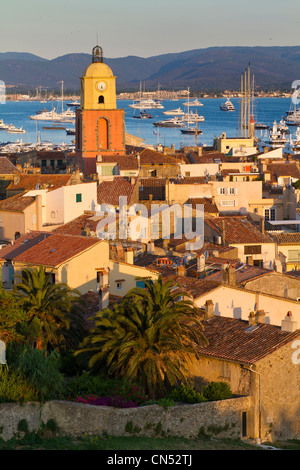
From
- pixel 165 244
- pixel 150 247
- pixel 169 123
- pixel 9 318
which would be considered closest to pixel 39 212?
pixel 165 244

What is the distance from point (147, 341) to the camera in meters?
18.3

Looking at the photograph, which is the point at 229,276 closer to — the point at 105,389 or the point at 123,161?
the point at 105,389

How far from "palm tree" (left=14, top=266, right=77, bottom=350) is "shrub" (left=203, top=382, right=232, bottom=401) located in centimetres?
347

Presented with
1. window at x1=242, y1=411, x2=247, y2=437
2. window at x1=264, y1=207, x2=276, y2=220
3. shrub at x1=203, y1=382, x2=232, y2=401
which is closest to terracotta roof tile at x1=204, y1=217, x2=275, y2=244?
window at x1=264, y1=207, x2=276, y2=220

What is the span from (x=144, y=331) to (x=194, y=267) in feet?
28.9

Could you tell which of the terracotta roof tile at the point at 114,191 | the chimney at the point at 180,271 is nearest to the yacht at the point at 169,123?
the terracotta roof tile at the point at 114,191

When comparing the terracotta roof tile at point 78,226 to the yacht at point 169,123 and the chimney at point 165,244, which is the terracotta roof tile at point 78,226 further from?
the yacht at point 169,123

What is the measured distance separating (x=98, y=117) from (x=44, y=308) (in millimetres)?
34832

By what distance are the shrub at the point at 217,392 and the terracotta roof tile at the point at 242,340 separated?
1.99 feet

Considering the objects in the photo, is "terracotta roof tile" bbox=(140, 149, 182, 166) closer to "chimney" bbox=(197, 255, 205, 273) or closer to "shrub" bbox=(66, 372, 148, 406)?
"chimney" bbox=(197, 255, 205, 273)

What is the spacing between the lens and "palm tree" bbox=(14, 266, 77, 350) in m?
19.8

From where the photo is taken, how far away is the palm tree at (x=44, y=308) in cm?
1980

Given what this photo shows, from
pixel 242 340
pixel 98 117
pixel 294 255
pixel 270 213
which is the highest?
pixel 98 117
